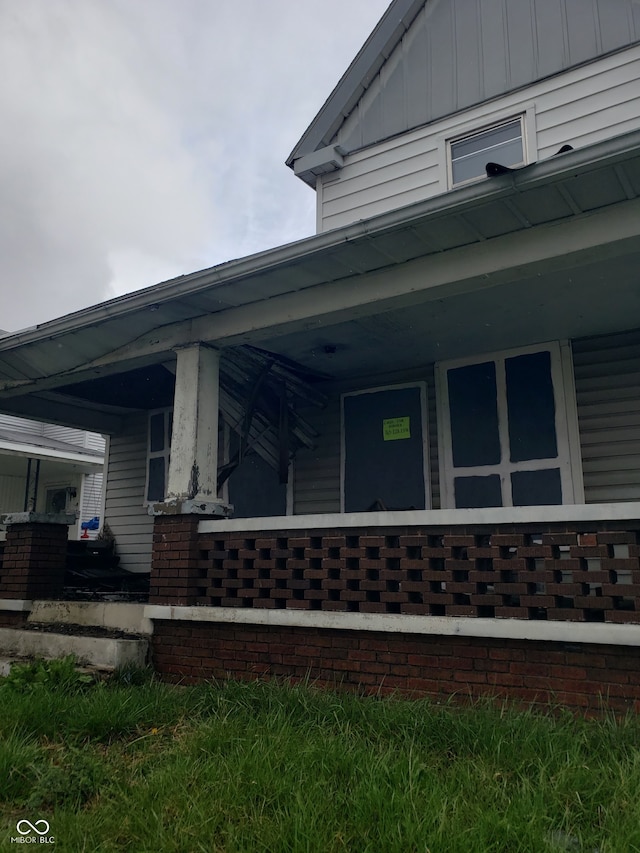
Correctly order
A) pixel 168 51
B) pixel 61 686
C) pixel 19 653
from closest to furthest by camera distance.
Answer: pixel 61 686, pixel 19 653, pixel 168 51

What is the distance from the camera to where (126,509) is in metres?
9.45

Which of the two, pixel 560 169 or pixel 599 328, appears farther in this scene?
pixel 599 328

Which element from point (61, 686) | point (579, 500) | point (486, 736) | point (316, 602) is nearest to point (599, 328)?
point (579, 500)

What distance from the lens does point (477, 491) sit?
6.19 metres

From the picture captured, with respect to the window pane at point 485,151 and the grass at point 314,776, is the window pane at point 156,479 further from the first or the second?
the window pane at point 485,151

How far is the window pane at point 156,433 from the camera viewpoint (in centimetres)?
903

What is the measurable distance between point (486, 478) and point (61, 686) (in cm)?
389

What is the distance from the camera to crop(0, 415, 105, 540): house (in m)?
17.0

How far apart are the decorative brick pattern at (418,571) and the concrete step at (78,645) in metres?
0.44

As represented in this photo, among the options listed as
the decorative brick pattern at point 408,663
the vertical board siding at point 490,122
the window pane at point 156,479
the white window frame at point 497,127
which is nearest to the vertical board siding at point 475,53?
the vertical board siding at point 490,122

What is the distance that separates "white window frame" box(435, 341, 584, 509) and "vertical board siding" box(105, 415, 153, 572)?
4550 mm

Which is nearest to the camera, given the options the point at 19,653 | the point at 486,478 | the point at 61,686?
the point at 61,686

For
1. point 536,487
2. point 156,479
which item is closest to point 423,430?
point 536,487

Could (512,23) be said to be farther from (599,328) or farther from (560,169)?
(560,169)
